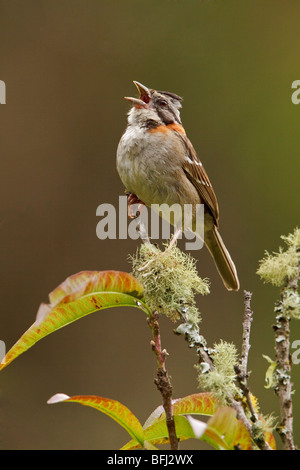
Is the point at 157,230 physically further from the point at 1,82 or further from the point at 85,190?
the point at 1,82

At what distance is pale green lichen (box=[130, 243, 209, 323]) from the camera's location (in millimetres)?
1392

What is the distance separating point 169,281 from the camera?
147 centimetres

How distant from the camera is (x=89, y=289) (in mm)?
1118

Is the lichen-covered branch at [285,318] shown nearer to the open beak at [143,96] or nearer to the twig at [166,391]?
the twig at [166,391]

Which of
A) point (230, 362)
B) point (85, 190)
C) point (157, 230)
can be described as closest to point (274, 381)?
point (230, 362)

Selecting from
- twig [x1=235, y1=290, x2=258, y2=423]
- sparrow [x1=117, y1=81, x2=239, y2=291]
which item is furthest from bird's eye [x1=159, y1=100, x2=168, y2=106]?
twig [x1=235, y1=290, x2=258, y2=423]

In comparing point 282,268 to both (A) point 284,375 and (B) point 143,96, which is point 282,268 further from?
(B) point 143,96

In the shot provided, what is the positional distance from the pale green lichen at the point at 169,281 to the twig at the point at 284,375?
266 millimetres

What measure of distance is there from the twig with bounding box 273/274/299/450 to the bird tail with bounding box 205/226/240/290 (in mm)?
1861

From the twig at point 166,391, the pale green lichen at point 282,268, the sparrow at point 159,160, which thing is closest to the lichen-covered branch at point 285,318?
the pale green lichen at point 282,268

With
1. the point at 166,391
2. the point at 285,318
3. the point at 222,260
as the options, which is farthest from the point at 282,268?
the point at 222,260

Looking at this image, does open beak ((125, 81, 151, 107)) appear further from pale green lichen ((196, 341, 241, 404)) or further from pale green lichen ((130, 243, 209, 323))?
pale green lichen ((196, 341, 241, 404))

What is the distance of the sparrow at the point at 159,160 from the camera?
107 inches

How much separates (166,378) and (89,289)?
0.70 ft
